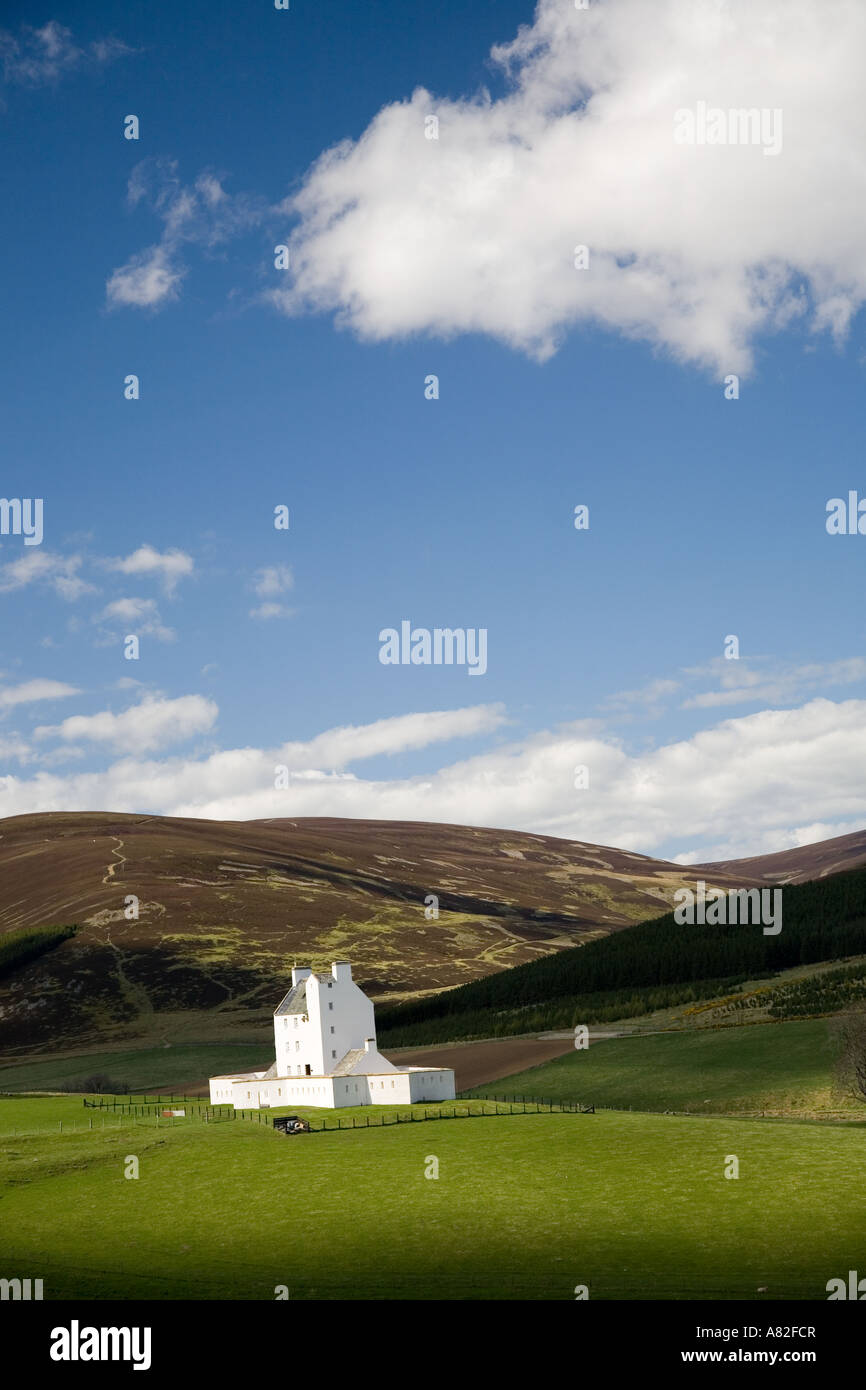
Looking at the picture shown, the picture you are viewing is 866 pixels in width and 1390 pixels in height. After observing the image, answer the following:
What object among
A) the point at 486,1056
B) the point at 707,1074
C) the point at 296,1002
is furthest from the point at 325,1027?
the point at 486,1056

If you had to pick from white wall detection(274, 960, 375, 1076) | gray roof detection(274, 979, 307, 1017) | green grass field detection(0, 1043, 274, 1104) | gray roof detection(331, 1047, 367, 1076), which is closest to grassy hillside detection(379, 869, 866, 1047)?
green grass field detection(0, 1043, 274, 1104)

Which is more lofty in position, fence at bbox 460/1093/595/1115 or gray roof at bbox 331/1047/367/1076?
gray roof at bbox 331/1047/367/1076

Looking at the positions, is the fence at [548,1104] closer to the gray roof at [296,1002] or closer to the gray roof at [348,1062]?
the gray roof at [348,1062]

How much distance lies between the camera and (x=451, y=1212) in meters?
45.4

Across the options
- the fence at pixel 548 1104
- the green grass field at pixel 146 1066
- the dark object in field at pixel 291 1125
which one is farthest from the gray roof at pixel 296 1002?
the green grass field at pixel 146 1066

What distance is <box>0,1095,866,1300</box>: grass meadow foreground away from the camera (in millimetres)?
37188

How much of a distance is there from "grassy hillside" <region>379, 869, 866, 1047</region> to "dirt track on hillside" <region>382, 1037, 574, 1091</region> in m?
15.8

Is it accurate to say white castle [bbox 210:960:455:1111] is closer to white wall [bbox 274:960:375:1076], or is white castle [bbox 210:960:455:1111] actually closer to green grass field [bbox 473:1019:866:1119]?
white wall [bbox 274:960:375:1076]

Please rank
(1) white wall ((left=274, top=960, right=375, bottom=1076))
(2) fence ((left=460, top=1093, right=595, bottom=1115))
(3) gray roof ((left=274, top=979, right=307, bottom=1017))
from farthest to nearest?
(3) gray roof ((left=274, top=979, right=307, bottom=1017))
(1) white wall ((left=274, top=960, right=375, bottom=1076))
(2) fence ((left=460, top=1093, right=595, bottom=1115))

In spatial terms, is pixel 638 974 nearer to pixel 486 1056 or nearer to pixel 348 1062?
pixel 486 1056

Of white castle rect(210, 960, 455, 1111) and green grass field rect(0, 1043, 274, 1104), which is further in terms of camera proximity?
green grass field rect(0, 1043, 274, 1104)

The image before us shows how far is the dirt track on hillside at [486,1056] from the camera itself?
10569cm
